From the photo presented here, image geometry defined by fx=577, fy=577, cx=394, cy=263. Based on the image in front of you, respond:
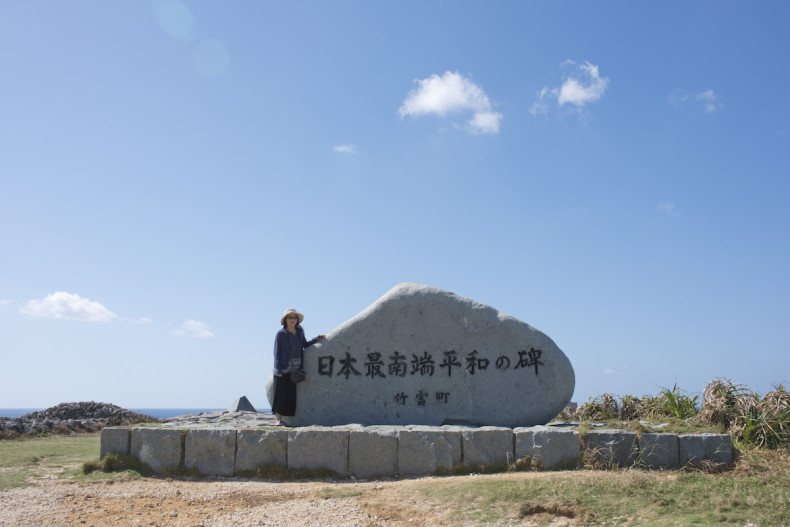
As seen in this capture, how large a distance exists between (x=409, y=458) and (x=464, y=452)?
65 centimetres

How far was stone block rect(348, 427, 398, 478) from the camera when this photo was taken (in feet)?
22.4

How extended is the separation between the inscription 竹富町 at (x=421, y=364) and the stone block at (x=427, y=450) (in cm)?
159

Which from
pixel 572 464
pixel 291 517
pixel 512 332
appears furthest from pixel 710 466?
pixel 291 517

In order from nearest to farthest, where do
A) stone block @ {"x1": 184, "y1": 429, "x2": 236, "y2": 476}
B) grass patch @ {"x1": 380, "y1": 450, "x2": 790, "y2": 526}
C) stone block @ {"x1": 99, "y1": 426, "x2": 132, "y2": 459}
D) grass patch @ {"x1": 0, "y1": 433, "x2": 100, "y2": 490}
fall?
grass patch @ {"x1": 380, "y1": 450, "x2": 790, "y2": 526}
grass patch @ {"x1": 0, "y1": 433, "x2": 100, "y2": 490}
stone block @ {"x1": 184, "y1": 429, "x2": 236, "y2": 476}
stone block @ {"x1": 99, "y1": 426, "x2": 132, "y2": 459}

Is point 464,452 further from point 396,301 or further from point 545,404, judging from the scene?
point 396,301

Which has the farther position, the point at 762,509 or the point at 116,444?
the point at 116,444

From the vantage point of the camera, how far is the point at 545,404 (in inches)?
312

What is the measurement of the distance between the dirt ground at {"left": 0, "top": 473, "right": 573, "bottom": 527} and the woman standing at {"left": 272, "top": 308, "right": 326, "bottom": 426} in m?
1.68

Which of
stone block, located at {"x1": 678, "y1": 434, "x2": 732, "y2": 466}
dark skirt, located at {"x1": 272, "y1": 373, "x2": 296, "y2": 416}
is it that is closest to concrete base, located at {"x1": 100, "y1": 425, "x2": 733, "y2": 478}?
stone block, located at {"x1": 678, "y1": 434, "x2": 732, "y2": 466}

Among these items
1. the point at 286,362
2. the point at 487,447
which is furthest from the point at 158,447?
the point at 487,447

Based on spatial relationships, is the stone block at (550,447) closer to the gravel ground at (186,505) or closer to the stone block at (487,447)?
the stone block at (487,447)

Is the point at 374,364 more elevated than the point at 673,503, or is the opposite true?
the point at 374,364

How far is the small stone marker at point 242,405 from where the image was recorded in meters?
12.8

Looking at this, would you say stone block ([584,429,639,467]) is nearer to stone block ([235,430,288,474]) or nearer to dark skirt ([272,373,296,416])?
stone block ([235,430,288,474])
